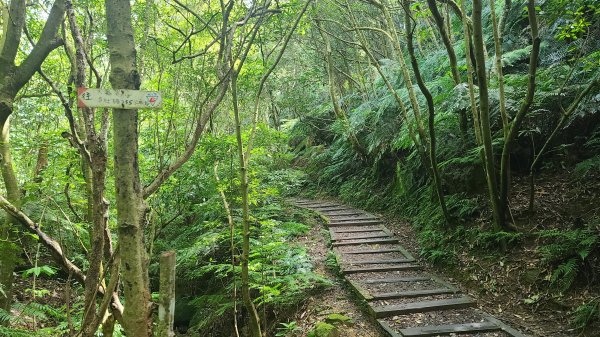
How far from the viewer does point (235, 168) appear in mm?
6949

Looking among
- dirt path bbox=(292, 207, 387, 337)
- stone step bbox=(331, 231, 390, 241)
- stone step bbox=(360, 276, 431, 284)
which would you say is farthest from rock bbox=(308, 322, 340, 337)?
stone step bbox=(331, 231, 390, 241)

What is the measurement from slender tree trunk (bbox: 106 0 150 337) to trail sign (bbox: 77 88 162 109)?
0.13 meters

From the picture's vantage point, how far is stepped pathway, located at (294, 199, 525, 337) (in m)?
4.01

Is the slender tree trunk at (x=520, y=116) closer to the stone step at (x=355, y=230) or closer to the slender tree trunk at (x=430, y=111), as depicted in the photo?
the slender tree trunk at (x=430, y=111)

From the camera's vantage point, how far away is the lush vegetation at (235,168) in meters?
2.75

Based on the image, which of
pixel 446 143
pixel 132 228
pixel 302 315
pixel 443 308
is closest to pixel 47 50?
pixel 132 228

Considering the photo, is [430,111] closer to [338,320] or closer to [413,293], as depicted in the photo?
[413,293]

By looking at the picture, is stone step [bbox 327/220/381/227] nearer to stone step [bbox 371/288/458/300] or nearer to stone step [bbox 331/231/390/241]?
stone step [bbox 331/231/390/241]

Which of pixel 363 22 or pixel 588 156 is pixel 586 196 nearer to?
pixel 588 156

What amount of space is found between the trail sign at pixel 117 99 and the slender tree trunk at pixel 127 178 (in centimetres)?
13

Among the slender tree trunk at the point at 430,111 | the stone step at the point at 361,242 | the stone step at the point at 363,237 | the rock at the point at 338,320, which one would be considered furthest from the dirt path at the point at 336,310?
the slender tree trunk at the point at 430,111

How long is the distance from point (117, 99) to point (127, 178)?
1.68 feet

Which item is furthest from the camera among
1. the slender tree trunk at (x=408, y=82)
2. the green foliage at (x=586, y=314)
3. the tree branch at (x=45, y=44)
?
the slender tree trunk at (x=408, y=82)

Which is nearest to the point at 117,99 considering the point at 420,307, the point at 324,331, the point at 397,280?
the point at 324,331
